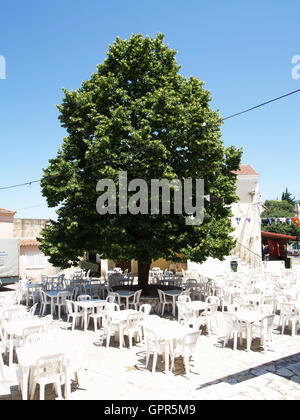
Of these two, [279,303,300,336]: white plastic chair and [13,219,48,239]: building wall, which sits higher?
[13,219,48,239]: building wall

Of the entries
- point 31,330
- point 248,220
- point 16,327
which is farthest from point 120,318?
point 248,220

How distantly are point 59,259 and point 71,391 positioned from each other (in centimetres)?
718

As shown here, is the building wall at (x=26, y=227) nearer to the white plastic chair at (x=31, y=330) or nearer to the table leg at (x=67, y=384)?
the white plastic chair at (x=31, y=330)

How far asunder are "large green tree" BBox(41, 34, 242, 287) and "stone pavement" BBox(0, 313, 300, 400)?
13.6 ft

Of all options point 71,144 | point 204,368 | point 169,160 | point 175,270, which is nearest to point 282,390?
point 204,368

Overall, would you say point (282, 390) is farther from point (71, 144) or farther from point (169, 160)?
point (71, 144)

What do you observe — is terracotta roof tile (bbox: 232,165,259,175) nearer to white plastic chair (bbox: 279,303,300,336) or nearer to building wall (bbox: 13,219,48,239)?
building wall (bbox: 13,219,48,239)

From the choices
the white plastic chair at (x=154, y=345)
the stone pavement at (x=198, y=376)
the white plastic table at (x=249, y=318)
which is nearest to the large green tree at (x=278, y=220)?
the white plastic table at (x=249, y=318)

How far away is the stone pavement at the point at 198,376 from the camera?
570 cm

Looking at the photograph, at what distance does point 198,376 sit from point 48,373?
299cm

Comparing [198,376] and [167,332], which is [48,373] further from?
[198,376]

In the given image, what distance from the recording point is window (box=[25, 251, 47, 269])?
24.8m

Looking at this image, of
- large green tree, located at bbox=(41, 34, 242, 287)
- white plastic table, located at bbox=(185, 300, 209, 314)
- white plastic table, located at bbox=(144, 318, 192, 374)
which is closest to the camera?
white plastic table, located at bbox=(144, 318, 192, 374)

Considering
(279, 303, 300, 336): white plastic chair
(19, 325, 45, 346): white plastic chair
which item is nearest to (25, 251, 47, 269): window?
(19, 325, 45, 346): white plastic chair
